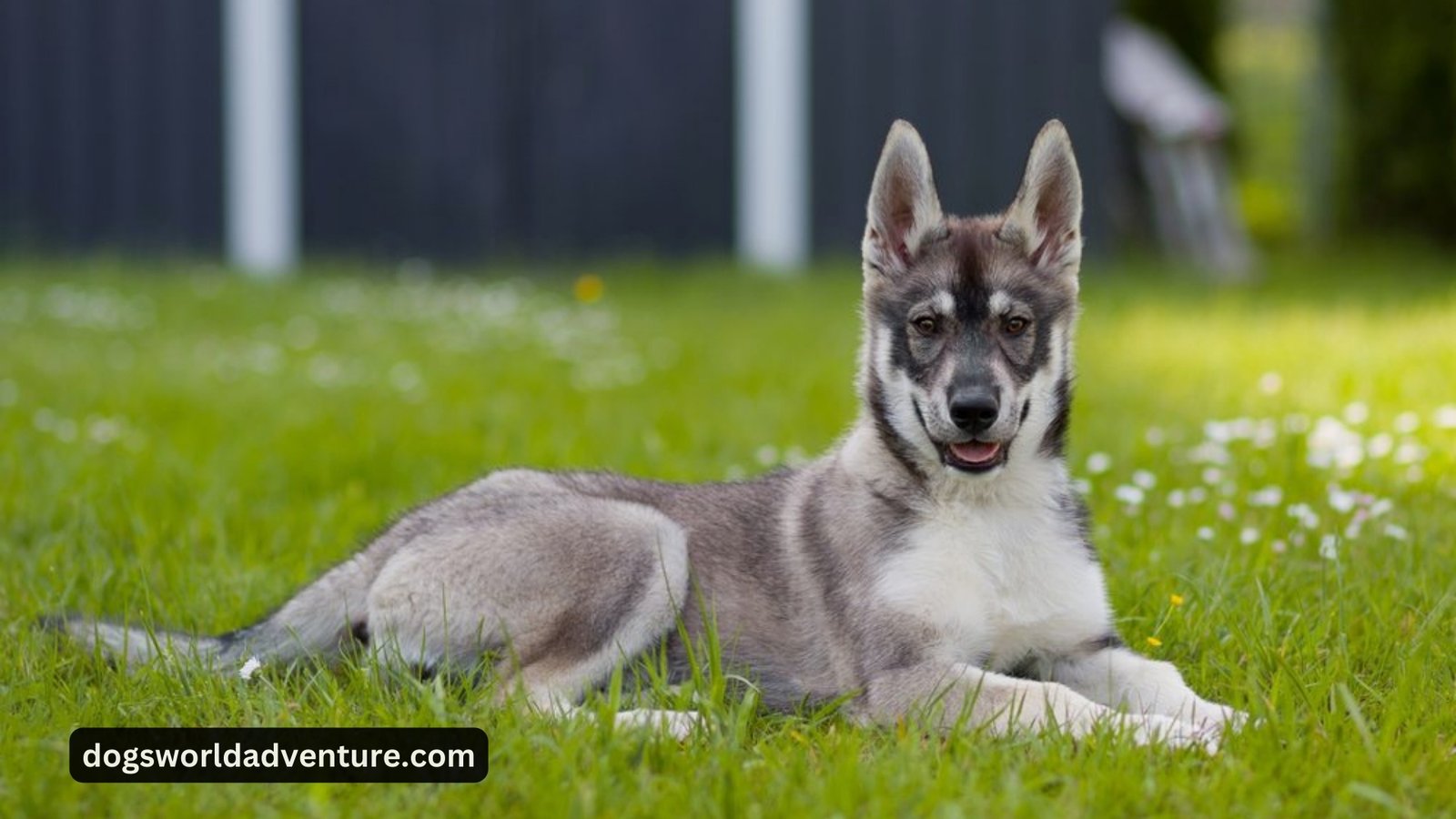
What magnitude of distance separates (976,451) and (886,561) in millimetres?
323

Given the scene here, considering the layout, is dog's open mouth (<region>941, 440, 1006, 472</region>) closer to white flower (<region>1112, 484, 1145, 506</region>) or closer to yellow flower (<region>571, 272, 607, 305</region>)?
white flower (<region>1112, 484, 1145, 506</region>)

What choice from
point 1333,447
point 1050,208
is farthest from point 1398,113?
point 1050,208

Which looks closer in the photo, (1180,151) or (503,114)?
(503,114)

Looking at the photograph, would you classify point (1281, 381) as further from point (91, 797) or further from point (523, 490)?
point (91, 797)

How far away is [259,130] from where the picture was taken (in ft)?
45.2

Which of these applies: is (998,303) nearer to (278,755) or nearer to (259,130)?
(278,755)

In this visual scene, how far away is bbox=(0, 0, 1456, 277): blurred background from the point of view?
45.4ft

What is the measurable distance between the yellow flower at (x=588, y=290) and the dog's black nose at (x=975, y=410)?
26.3ft

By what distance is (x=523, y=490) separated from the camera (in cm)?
414

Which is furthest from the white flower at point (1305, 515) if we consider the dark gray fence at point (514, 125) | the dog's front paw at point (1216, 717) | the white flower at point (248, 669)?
the dark gray fence at point (514, 125)

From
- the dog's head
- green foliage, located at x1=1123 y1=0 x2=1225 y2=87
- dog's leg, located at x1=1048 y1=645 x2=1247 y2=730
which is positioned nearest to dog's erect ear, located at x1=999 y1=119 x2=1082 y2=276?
the dog's head

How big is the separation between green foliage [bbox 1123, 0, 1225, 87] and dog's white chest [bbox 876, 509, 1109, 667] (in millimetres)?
17061

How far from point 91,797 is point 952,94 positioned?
1238 centimetres

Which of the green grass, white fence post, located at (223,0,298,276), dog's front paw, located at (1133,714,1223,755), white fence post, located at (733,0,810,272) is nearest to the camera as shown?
the green grass
